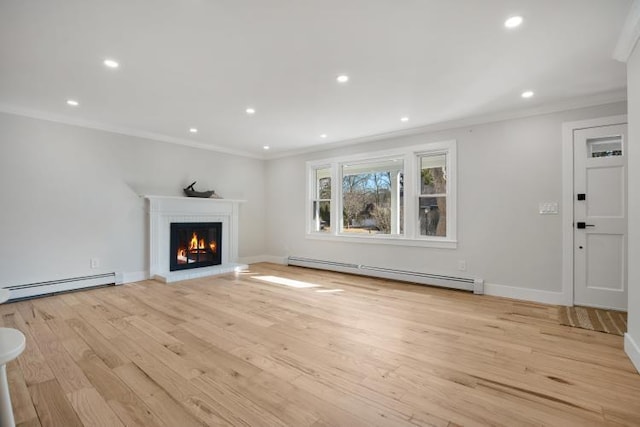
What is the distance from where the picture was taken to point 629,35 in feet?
7.13

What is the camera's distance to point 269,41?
2.34 metres

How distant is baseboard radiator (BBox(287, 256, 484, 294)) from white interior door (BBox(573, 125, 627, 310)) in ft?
3.74

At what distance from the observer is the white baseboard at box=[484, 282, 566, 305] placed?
3592 mm

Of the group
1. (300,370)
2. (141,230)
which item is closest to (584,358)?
(300,370)

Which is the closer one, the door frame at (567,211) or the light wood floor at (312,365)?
the light wood floor at (312,365)

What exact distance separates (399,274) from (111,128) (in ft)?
16.5

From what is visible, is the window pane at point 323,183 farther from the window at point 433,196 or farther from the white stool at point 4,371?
the white stool at point 4,371

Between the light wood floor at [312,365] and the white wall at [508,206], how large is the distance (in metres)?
0.51

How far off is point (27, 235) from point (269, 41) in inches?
159

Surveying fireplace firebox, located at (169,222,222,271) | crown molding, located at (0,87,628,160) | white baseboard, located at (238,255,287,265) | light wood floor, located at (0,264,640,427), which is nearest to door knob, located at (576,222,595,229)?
light wood floor, located at (0,264,640,427)

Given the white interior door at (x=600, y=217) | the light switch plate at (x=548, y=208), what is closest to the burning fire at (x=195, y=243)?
the light switch plate at (x=548, y=208)

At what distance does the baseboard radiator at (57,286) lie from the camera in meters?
3.75

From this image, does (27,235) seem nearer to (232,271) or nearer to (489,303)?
(232,271)

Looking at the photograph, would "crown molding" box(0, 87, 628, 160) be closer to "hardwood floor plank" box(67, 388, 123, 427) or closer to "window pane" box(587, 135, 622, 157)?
"window pane" box(587, 135, 622, 157)
